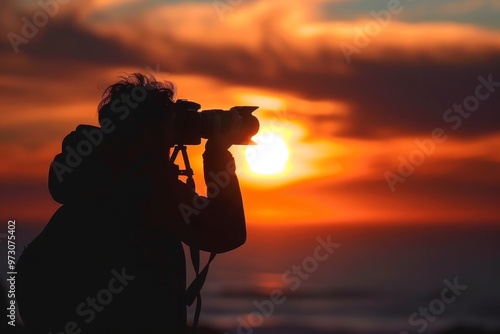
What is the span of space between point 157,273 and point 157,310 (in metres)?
0.14

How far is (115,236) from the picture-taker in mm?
3654

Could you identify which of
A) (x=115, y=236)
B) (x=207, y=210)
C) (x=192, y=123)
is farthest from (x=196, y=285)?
(x=192, y=123)

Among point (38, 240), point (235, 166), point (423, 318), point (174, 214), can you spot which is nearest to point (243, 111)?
point (235, 166)

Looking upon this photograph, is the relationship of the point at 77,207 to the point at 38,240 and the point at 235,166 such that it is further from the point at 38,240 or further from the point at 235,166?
the point at 235,166

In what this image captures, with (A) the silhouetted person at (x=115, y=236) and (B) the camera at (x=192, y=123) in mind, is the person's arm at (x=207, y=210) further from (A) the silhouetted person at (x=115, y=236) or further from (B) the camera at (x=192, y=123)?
(B) the camera at (x=192, y=123)

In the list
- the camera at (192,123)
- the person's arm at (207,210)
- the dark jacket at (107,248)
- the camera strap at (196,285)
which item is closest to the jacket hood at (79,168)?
the dark jacket at (107,248)

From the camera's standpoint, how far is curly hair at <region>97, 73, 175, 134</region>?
375 centimetres

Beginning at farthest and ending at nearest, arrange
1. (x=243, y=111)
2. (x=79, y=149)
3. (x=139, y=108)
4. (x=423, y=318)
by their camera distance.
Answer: (x=423, y=318) < (x=243, y=111) < (x=139, y=108) < (x=79, y=149)

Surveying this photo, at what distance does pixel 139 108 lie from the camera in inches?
150

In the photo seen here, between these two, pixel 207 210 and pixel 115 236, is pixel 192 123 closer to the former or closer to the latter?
pixel 207 210

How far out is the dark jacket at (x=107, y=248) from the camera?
3.60 metres

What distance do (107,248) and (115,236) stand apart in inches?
2.1

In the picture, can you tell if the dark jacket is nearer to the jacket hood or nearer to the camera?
the jacket hood

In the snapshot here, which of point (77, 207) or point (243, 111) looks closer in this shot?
point (77, 207)
